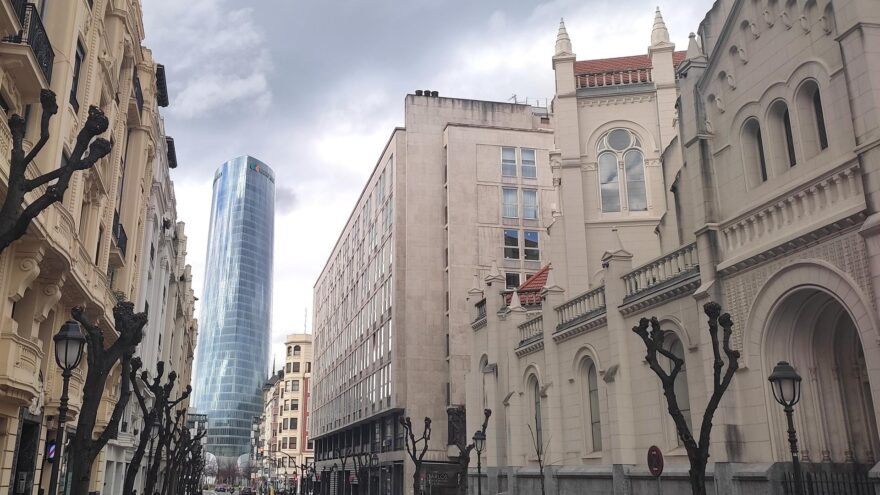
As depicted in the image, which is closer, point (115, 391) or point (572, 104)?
point (115, 391)

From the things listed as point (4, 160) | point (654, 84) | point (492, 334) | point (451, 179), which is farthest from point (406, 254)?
point (4, 160)

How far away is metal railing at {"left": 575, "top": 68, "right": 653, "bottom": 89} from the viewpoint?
109 ft

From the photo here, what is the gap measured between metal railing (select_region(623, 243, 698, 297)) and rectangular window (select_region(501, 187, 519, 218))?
31.8 metres

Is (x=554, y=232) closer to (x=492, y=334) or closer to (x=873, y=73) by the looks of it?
(x=492, y=334)

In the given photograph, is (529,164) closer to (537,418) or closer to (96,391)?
(537,418)

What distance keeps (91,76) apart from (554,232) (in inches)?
771

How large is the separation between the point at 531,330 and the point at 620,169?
27.9ft

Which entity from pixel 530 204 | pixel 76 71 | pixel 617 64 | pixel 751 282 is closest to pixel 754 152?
pixel 751 282

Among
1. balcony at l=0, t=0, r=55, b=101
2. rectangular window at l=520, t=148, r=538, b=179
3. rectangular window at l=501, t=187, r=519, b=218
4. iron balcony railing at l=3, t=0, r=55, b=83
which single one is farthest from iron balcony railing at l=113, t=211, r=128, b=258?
rectangular window at l=520, t=148, r=538, b=179

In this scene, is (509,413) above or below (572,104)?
below

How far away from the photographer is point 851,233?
13.7 m

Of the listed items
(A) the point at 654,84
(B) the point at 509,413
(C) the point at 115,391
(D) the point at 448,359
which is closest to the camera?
(C) the point at 115,391

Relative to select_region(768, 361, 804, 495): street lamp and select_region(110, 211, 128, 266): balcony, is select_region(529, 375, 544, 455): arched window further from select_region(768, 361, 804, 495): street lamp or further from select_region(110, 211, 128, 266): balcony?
select_region(110, 211, 128, 266): balcony

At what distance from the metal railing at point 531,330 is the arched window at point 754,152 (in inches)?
490
